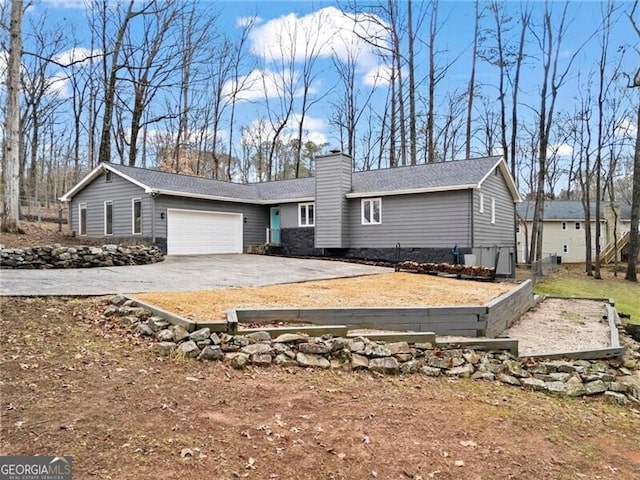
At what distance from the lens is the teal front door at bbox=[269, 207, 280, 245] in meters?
20.0

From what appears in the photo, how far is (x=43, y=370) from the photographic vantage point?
3.94 metres

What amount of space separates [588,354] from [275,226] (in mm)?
15335

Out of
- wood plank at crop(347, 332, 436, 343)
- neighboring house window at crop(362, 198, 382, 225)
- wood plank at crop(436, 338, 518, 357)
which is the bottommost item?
wood plank at crop(436, 338, 518, 357)

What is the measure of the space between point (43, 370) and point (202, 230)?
45.5 feet

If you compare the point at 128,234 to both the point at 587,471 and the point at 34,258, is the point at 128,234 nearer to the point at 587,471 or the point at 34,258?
the point at 34,258

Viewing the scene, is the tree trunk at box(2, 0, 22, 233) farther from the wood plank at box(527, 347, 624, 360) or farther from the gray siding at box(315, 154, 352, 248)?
the wood plank at box(527, 347, 624, 360)

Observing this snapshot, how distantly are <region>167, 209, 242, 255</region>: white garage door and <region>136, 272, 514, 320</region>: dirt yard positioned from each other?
8.50 meters

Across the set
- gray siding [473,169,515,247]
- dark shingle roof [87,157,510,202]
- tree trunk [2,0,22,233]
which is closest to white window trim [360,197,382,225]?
dark shingle roof [87,157,510,202]

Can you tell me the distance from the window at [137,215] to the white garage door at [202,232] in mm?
1024

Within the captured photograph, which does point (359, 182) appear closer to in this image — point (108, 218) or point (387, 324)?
point (108, 218)

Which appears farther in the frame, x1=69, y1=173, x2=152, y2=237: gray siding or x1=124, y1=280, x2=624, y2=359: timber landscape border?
x1=69, y1=173, x2=152, y2=237: gray siding

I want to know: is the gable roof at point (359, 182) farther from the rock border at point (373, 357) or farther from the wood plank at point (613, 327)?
the rock border at point (373, 357)

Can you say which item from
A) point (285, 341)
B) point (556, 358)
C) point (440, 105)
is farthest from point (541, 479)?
point (440, 105)

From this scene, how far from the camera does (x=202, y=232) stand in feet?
57.5
